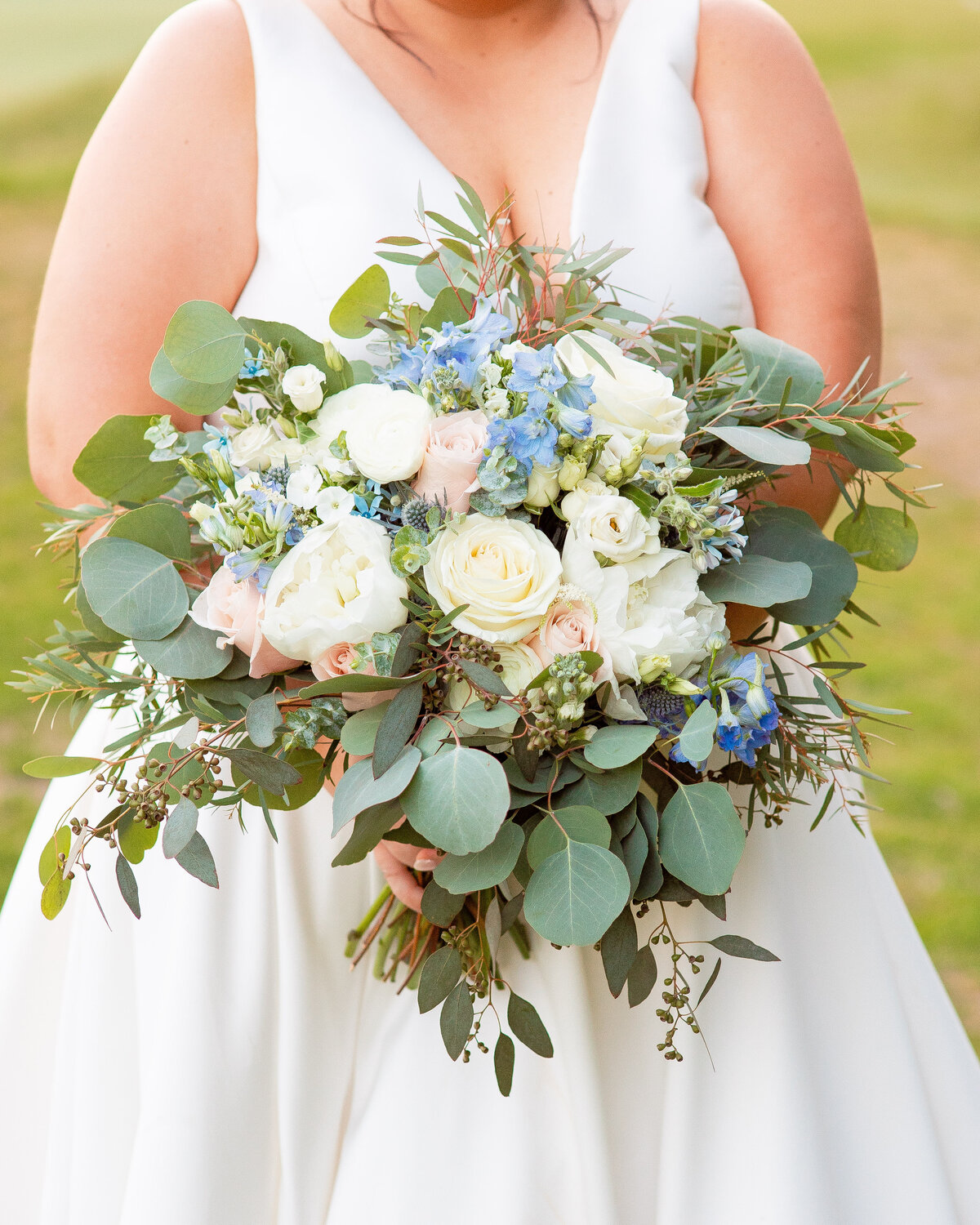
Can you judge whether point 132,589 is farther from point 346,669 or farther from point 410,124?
point 410,124

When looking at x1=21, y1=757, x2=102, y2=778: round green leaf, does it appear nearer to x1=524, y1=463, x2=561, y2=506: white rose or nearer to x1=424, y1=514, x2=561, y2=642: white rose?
x1=424, y1=514, x2=561, y2=642: white rose

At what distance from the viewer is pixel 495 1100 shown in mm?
1380

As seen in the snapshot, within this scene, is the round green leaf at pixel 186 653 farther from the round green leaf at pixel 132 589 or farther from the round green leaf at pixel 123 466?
the round green leaf at pixel 123 466

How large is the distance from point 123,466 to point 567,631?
55 cm

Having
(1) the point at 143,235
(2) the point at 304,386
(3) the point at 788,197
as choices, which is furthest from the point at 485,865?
(3) the point at 788,197

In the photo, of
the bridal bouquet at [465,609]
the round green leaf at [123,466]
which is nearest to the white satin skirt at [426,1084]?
the bridal bouquet at [465,609]

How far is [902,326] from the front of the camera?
26.5 feet

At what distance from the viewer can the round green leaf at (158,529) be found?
1.16 metres

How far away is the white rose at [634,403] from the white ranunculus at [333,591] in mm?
267

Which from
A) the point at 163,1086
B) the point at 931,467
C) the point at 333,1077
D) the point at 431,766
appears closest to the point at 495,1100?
the point at 333,1077

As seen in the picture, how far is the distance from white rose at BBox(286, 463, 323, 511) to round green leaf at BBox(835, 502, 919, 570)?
0.67m

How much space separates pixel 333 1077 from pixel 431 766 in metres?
0.62

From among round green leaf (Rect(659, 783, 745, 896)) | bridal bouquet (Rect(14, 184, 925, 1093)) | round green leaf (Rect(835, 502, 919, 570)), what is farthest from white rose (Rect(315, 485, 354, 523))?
round green leaf (Rect(835, 502, 919, 570))

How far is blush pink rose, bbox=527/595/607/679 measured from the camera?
1.06m
